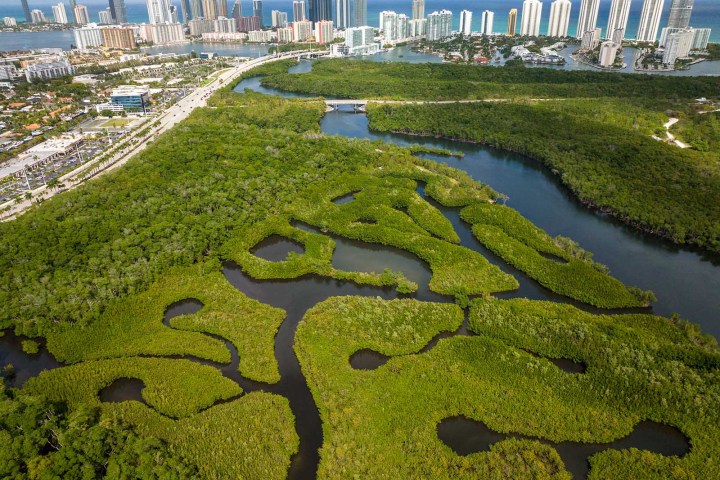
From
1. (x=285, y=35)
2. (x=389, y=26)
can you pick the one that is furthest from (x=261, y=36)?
(x=389, y=26)

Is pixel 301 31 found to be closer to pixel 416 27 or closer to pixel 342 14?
pixel 342 14

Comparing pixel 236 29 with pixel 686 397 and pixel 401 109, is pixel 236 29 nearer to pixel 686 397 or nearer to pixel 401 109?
pixel 401 109

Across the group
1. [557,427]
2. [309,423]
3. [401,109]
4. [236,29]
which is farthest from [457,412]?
[236,29]

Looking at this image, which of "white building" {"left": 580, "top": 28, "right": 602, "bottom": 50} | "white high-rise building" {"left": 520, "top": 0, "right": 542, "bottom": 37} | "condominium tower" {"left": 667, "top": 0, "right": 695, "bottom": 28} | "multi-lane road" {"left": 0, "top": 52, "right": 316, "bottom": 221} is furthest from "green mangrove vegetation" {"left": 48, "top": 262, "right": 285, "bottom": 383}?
"white high-rise building" {"left": 520, "top": 0, "right": 542, "bottom": 37}

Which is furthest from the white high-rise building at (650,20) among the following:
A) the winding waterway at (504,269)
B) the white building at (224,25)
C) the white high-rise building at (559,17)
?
the white building at (224,25)

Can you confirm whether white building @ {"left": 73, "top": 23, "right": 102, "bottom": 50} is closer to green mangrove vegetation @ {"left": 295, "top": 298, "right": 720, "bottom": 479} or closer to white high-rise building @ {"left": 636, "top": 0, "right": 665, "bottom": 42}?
green mangrove vegetation @ {"left": 295, "top": 298, "right": 720, "bottom": 479}

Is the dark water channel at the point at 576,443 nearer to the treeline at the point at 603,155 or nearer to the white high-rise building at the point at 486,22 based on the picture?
the treeline at the point at 603,155
